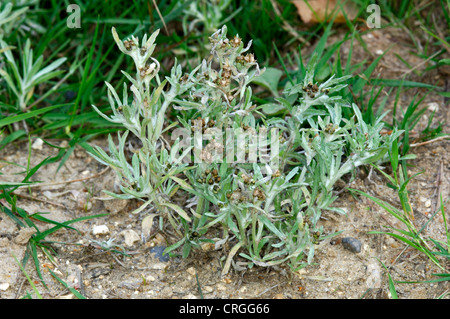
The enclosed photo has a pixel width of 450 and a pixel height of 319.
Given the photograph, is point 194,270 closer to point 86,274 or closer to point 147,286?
point 147,286

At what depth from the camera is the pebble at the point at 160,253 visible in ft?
8.50

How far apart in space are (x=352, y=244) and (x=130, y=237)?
1.04 meters

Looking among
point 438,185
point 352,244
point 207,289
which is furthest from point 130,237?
point 438,185

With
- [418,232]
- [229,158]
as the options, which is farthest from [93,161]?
[418,232]

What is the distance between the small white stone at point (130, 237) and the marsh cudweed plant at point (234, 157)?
0.21 metres

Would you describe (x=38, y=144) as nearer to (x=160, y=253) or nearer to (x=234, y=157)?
(x=160, y=253)

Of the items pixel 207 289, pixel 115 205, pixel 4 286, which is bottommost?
pixel 207 289

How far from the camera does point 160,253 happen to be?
8.58 feet

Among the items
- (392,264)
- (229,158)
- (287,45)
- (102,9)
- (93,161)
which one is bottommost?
(392,264)

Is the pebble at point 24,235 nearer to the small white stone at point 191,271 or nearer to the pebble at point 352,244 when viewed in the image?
the small white stone at point 191,271

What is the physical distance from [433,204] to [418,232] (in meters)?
0.25

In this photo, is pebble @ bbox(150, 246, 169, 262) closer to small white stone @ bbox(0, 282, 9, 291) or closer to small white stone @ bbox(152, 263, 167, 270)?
small white stone @ bbox(152, 263, 167, 270)

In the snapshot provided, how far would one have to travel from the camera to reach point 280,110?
304cm

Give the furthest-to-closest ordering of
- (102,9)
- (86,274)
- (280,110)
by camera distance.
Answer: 1. (102,9)
2. (280,110)
3. (86,274)
